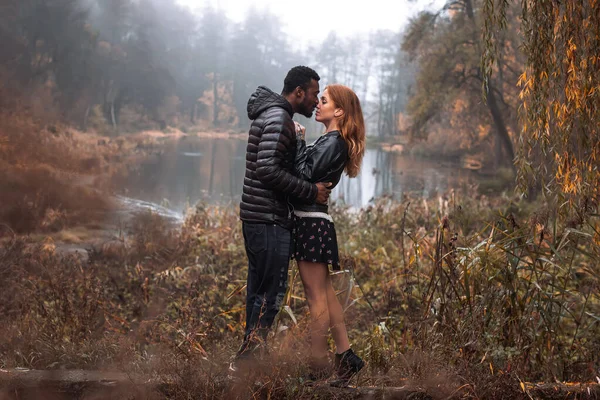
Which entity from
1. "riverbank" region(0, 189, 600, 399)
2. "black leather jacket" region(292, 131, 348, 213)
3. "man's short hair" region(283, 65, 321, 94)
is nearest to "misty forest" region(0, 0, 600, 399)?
"riverbank" region(0, 189, 600, 399)

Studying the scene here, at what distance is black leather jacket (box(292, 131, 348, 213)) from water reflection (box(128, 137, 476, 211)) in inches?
341

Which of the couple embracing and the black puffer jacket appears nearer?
the black puffer jacket

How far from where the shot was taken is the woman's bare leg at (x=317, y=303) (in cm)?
317

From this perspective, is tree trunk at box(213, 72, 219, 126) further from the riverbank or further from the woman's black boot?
the woman's black boot

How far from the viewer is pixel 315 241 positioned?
3.16 m

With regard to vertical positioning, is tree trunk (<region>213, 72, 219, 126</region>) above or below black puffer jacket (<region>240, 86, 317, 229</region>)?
above

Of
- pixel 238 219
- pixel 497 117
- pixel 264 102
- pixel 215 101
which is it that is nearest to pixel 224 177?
pixel 215 101

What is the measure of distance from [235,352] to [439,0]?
1563 centimetres

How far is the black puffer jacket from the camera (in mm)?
3021

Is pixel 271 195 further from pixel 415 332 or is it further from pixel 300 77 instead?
pixel 415 332

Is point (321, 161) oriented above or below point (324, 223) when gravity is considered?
above

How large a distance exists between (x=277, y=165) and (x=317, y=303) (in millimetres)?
784

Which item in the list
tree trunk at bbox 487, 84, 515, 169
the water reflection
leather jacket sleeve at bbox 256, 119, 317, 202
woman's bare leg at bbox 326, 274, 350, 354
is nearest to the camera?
leather jacket sleeve at bbox 256, 119, 317, 202

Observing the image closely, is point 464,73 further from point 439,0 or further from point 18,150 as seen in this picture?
point 18,150
